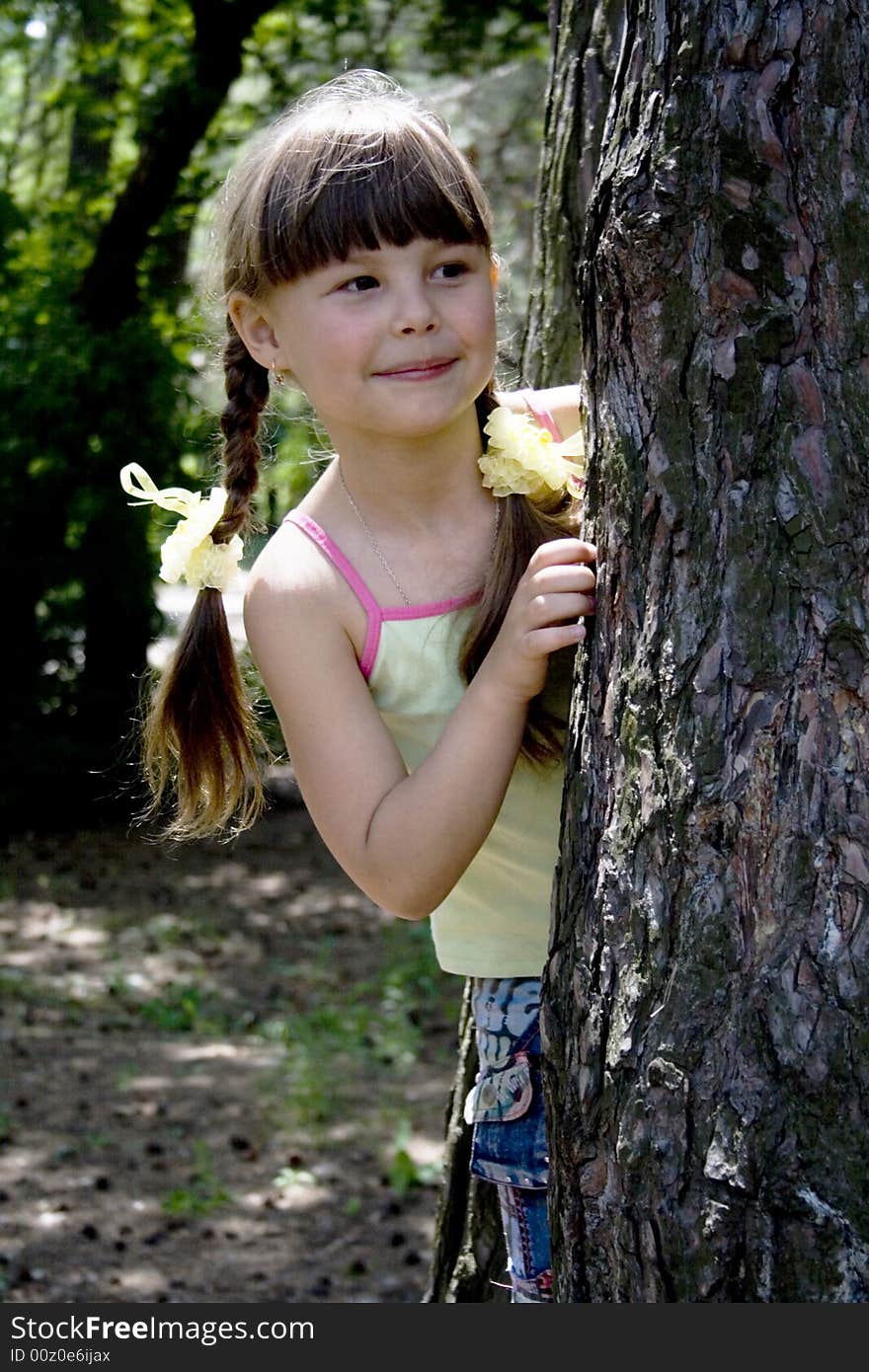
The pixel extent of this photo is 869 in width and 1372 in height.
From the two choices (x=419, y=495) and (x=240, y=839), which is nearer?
(x=419, y=495)

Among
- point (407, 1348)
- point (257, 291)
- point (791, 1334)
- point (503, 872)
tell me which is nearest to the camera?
point (791, 1334)

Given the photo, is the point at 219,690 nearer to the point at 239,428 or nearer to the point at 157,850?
the point at 239,428

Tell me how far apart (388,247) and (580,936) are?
2.77ft

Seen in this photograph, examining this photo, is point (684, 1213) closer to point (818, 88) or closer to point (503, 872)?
point (503, 872)

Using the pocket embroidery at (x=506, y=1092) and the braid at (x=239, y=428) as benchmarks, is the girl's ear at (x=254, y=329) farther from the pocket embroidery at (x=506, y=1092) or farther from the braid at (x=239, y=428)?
the pocket embroidery at (x=506, y=1092)

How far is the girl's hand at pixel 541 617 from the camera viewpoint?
5.49 feet

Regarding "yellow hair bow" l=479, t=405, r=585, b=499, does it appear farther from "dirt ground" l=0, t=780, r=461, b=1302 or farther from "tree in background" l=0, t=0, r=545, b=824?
"tree in background" l=0, t=0, r=545, b=824

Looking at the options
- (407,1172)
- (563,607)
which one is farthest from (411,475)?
(407,1172)

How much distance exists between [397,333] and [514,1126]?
1.05 m

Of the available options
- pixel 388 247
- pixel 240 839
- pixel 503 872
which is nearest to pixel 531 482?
pixel 388 247

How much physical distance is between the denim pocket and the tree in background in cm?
558

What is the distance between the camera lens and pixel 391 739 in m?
1.90

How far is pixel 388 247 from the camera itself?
1.84m

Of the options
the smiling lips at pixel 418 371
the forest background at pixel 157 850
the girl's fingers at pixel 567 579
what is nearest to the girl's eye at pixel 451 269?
the smiling lips at pixel 418 371
